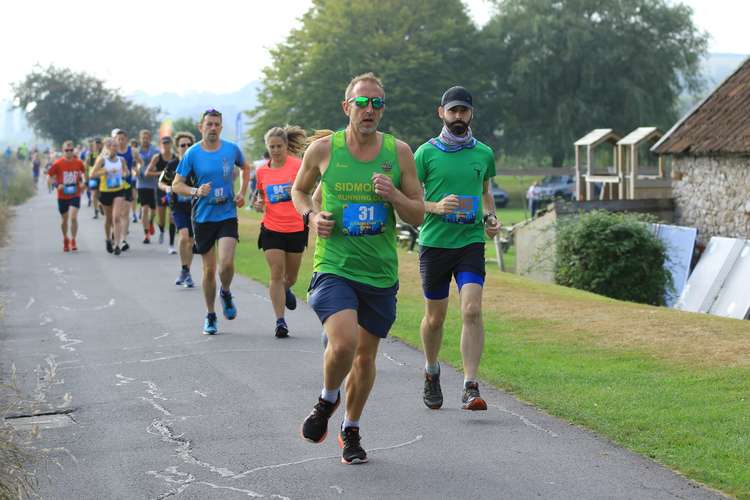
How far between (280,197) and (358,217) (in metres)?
5.16

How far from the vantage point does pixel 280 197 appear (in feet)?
36.9

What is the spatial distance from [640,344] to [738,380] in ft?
6.46

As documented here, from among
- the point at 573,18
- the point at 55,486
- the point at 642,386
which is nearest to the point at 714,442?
the point at 642,386

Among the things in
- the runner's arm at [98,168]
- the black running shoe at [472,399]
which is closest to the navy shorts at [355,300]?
the black running shoe at [472,399]

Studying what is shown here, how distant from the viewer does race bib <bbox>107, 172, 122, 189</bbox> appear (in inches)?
819

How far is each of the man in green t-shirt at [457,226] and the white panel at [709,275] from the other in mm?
12749

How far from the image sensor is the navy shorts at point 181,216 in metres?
14.9

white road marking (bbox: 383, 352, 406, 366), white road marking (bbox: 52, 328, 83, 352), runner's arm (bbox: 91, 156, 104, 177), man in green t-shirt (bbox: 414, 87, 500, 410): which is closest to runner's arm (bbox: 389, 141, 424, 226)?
man in green t-shirt (bbox: 414, 87, 500, 410)

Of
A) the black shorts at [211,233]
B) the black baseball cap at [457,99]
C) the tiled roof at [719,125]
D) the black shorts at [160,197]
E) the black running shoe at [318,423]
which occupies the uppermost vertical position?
the tiled roof at [719,125]

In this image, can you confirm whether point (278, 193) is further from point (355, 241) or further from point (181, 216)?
point (355, 241)

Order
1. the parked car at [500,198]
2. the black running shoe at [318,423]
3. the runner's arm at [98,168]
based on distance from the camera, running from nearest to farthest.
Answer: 1. the black running shoe at [318,423]
2. the runner's arm at [98,168]
3. the parked car at [500,198]

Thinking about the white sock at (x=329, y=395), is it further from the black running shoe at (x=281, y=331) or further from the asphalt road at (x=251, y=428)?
the black running shoe at (x=281, y=331)

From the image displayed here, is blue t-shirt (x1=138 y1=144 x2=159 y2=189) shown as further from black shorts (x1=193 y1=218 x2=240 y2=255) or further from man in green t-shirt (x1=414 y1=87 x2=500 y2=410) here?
man in green t-shirt (x1=414 y1=87 x2=500 y2=410)

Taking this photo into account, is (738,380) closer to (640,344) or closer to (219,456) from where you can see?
(640,344)
